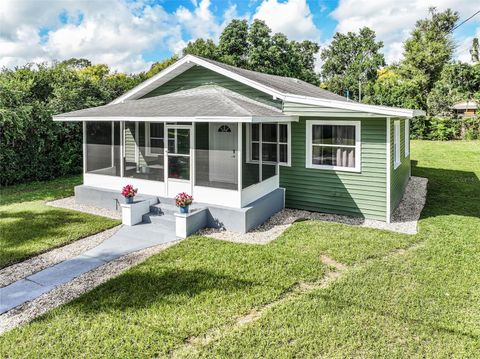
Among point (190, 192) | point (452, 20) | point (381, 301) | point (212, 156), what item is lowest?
point (381, 301)

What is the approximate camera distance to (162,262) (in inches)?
241

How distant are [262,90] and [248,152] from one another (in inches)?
71.2

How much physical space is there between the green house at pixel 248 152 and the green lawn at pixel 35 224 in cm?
126

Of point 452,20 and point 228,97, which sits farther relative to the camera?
point 452,20

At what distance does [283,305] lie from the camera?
4699 mm

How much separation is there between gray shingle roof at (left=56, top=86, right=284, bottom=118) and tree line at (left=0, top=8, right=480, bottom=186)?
387 centimetres

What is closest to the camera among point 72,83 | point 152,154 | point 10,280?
point 10,280

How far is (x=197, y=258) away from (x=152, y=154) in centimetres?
399

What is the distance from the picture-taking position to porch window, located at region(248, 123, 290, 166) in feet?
32.2

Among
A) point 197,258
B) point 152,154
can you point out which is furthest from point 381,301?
point 152,154

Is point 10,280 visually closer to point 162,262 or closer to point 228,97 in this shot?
point 162,262

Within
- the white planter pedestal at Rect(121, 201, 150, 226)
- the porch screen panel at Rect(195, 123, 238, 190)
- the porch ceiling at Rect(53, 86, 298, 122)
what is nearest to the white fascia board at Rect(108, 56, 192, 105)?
the porch ceiling at Rect(53, 86, 298, 122)

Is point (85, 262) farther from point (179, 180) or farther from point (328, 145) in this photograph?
point (328, 145)

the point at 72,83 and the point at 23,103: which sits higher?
the point at 72,83
